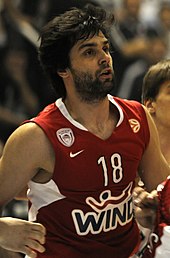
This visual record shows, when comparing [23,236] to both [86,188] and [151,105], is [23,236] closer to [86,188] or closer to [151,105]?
[86,188]

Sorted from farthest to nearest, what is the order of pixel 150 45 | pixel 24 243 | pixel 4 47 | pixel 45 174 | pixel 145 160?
pixel 150 45 < pixel 4 47 < pixel 145 160 < pixel 45 174 < pixel 24 243

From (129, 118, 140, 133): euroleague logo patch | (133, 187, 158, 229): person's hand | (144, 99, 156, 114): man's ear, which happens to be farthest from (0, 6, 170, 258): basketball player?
(144, 99, 156, 114): man's ear

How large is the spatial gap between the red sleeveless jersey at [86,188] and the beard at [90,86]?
0.11 meters

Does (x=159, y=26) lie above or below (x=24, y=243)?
below

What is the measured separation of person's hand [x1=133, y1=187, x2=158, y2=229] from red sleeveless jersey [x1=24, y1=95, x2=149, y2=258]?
14cm

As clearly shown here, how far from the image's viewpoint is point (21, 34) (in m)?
7.03

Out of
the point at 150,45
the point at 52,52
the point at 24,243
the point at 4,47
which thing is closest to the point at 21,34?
the point at 4,47

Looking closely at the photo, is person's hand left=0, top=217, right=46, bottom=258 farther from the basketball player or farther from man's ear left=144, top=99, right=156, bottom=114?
man's ear left=144, top=99, right=156, bottom=114

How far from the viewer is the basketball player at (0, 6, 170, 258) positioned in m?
3.32

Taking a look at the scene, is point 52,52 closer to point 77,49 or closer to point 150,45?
point 77,49

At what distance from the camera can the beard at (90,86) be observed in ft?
11.0

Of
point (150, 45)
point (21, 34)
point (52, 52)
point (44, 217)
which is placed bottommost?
point (150, 45)

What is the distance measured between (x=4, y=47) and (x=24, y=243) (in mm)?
4012

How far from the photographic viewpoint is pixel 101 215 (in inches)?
134
